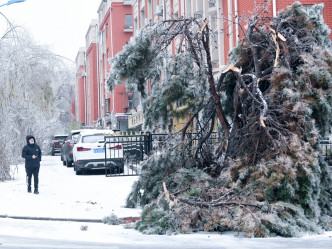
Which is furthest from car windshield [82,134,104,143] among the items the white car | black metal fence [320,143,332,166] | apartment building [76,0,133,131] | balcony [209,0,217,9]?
apartment building [76,0,133,131]

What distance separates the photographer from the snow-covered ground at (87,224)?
8969 millimetres

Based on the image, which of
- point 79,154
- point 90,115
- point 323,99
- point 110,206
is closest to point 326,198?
point 323,99

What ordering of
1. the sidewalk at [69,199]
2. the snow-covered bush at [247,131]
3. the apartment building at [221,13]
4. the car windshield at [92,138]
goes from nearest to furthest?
the snow-covered bush at [247,131] < the sidewalk at [69,199] < the apartment building at [221,13] < the car windshield at [92,138]

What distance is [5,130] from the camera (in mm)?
21281

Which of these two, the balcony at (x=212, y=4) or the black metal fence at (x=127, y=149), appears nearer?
the black metal fence at (x=127, y=149)

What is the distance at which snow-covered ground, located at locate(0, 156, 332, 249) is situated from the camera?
29.4 ft

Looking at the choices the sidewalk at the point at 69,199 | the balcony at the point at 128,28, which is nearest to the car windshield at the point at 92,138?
the sidewalk at the point at 69,199

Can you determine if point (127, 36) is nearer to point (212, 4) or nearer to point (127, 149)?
point (212, 4)

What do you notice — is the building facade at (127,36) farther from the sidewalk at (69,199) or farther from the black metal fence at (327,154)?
the black metal fence at (327,154)

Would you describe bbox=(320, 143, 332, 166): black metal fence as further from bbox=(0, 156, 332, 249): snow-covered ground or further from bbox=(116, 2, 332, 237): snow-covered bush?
A: bbox=(0, 156, 332, 249): snow-covered ground

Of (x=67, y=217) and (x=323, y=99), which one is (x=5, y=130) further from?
(x=323, y=99)

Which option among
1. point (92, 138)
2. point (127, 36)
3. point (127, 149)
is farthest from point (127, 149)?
point (127, 36)

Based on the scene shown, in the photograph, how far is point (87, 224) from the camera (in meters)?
11.3

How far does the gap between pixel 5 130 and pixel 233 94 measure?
1092 cm
